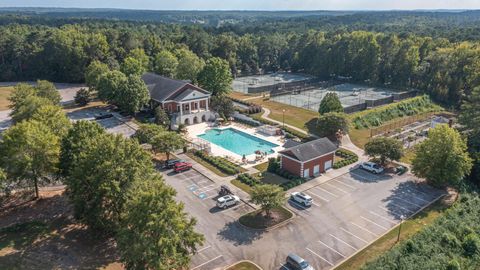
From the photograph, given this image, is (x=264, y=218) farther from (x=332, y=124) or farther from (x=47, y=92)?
(x=47, y=92)

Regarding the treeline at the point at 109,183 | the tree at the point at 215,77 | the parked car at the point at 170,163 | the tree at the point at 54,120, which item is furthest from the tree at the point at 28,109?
the tree at the point at 215,77

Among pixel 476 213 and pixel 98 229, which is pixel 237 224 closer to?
pixel 98 229

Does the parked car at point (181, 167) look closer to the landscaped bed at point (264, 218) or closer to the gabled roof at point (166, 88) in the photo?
the landscaped bed at point (264, 218)

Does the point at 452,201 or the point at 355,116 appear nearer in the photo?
the point at 452,201

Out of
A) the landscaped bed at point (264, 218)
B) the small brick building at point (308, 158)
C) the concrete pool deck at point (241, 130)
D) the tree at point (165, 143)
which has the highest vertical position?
the tree at point (165, 143)

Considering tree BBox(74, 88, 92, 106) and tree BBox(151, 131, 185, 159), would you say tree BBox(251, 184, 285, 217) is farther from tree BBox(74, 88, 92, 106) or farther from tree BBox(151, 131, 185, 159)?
tree BBox(74, 88, 92, 106)

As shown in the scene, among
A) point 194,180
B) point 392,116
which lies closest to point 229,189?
point 194,180

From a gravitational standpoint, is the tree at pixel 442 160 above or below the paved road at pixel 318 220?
above
